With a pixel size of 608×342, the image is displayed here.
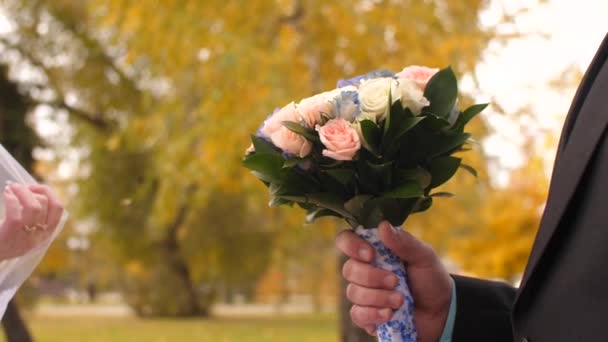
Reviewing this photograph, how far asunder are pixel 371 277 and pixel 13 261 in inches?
44.4

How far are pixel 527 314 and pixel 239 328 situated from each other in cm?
→ 1928

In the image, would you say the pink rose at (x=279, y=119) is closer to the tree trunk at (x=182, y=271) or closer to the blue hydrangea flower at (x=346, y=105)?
the blue hydrangea flower at (x=346, y=105)

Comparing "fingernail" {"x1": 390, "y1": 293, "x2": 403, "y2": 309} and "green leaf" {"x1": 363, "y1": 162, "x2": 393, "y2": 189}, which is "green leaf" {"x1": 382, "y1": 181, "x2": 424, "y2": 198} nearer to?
"green leaf" {"x1": 363, "y1": 162, "x2": 393, "y2": 189}

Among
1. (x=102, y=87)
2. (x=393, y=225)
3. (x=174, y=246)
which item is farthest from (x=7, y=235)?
(x=174, y=246)

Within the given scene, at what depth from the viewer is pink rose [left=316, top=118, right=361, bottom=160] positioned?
1.62m

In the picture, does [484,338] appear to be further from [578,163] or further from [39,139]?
[39,139]

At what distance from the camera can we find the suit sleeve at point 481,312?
197 centimetres

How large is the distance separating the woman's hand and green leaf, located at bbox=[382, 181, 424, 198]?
901mm

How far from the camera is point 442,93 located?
5.87 feet

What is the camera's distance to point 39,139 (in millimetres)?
10508

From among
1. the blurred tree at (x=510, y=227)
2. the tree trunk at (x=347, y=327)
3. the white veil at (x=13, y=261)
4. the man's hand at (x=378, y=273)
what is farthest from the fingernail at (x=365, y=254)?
the blurred tree at (x=510, y=227)

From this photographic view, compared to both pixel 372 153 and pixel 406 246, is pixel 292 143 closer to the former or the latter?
pixel 372 153

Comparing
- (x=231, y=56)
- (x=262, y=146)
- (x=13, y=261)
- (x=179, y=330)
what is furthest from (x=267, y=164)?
(x=179, y=330)

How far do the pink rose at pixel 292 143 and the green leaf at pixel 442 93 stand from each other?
1.04 feet
